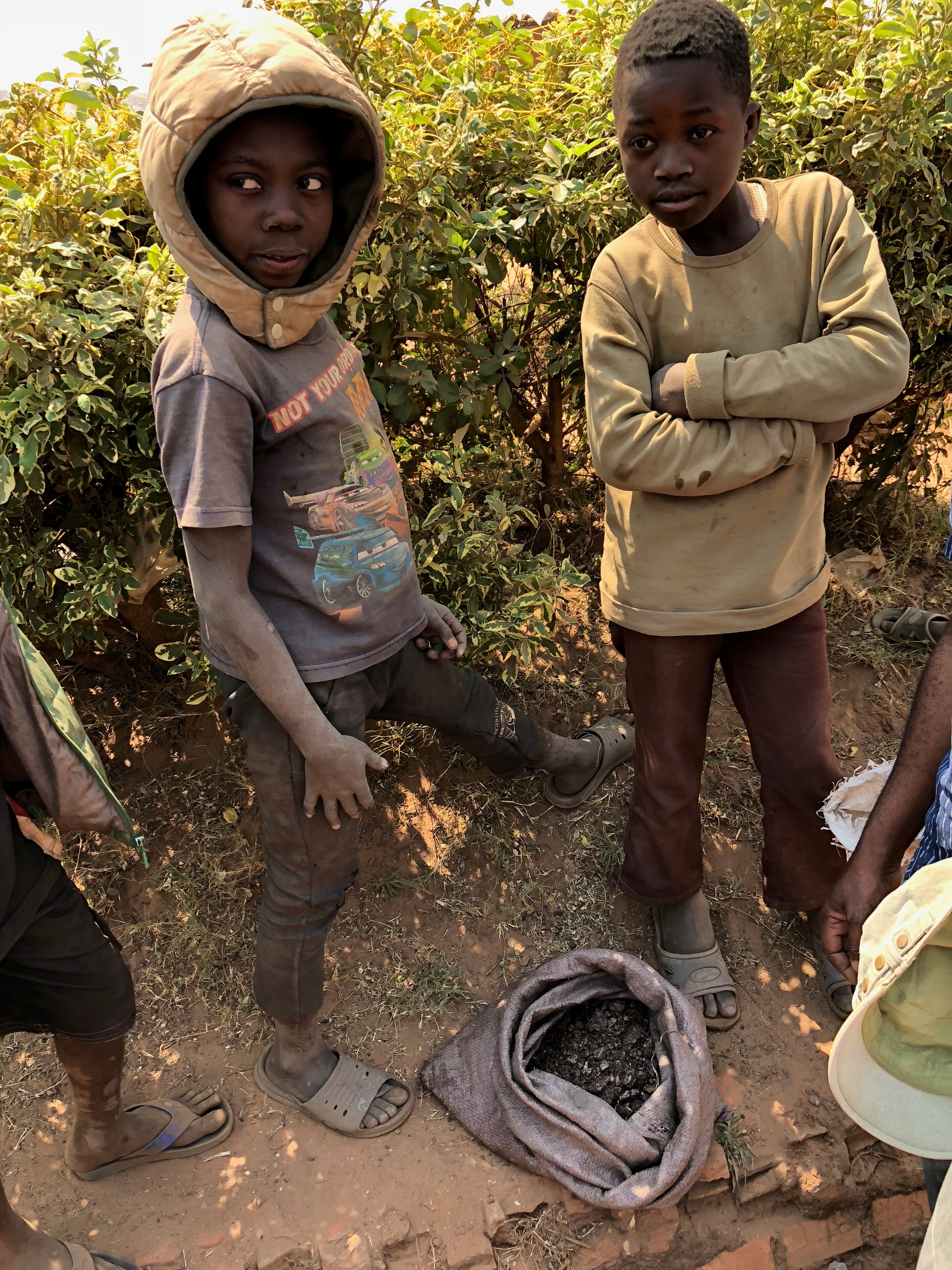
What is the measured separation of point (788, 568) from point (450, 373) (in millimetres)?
1282

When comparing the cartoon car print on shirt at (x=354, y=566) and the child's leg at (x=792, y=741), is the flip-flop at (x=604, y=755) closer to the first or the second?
the child's leg at (x=792, y=741)

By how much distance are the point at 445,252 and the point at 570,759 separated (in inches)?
61.1

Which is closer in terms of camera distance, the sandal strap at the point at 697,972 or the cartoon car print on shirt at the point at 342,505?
the cartoon car print on shirt at the point at 342,505

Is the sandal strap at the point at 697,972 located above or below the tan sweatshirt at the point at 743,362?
below

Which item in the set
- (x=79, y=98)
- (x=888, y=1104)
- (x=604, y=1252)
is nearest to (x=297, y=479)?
(x=79, y=98)

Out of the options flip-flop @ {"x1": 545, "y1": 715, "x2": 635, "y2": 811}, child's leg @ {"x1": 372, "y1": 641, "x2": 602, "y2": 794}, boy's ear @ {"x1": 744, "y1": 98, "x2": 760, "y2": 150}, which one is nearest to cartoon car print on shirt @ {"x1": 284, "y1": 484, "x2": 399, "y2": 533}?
child's leg @ {"x1": 372, "y1": 641, "x2": 602, "y2": 794}

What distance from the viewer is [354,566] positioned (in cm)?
178

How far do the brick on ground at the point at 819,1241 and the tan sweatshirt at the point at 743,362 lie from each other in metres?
1.72

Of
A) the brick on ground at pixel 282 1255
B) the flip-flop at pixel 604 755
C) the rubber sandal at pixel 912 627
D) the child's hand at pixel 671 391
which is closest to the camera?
the child's hand at pixel 671 391

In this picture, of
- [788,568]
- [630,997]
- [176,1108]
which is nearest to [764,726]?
[788,568]

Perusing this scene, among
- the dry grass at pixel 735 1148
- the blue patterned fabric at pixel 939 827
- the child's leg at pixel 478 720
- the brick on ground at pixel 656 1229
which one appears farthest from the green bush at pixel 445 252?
the brick on ground at pixel 656 1229

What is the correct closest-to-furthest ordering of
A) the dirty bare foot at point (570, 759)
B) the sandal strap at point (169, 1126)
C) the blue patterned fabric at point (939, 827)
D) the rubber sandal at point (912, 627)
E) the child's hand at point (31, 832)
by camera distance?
the blue patterned fabric at point (939, 827)
the child's hand at point (31, 832)
the sandal strap at point (169, 1126)
the dirty bare foot at point (570, 759)
the rubber sandal at point (912, 627)

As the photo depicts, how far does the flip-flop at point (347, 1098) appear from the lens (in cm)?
224

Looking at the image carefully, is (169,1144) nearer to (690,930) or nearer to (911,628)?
(690,930)
